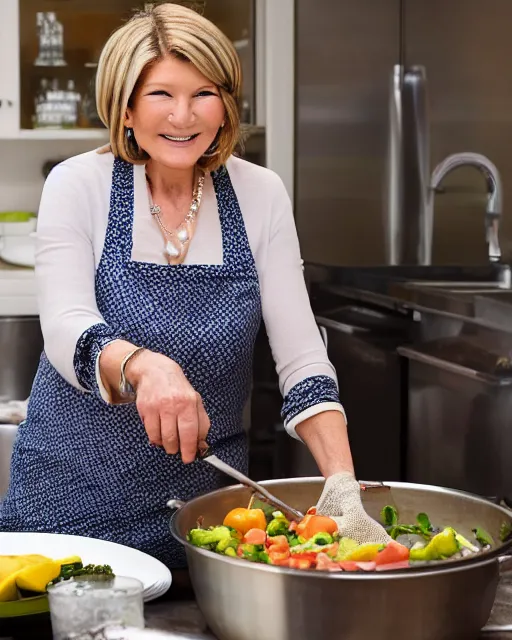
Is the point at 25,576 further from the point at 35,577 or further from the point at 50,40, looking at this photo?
the point at 50,40

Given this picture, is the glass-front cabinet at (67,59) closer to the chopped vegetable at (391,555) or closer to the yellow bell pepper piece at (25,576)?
the yellow bell pepper piece at (25,576)

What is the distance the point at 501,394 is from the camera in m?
2.71

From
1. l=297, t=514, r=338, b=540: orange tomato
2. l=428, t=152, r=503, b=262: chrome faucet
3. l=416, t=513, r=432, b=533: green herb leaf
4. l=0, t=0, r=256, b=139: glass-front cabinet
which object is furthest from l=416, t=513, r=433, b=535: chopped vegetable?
l=0, t=0, r=256, b=139: glass-front cabinet

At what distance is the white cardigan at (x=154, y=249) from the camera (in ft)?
4.98

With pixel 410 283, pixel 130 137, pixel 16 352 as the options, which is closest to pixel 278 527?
pixel 130 137

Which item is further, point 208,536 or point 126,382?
point 126,382

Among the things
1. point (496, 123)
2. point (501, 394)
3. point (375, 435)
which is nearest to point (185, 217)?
point (501, 394)

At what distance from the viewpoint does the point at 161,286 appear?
1606mm

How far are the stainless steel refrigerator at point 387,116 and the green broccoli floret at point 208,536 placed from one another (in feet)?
8.65

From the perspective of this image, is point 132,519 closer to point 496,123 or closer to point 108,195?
point 108,195

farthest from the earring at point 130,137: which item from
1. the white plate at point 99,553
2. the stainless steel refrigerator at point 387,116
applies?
the stainless steel refrigerator at point 387,116

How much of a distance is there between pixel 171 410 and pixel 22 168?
3033mm

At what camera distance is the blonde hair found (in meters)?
1.52

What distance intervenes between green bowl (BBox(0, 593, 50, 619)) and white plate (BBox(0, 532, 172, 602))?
126mm
